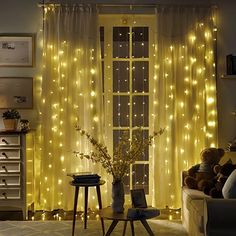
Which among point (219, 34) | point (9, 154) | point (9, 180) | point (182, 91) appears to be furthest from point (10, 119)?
point (219, 34)

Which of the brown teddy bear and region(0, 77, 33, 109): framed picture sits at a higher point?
region(0, 77, 33, 109): framed picture

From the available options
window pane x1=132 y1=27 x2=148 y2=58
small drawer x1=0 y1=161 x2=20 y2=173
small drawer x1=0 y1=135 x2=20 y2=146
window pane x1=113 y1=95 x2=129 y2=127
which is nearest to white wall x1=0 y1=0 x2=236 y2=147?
window pane x1=132 y1=27 x2=148 y2=58

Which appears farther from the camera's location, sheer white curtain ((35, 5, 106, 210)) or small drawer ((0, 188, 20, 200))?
sheer white curtain ((35, 5, 106, 210))

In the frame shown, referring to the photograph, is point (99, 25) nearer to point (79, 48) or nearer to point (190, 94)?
point (79, 48)

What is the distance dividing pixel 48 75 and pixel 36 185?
1.36 metres

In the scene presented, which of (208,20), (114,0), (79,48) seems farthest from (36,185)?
(208,20)

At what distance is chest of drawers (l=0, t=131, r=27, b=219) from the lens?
4.95 m

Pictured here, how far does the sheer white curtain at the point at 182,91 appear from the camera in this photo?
534cm

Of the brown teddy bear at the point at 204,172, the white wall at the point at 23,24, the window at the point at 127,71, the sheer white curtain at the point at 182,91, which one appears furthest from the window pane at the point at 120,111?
the brown teddy bear at the point at 204,172

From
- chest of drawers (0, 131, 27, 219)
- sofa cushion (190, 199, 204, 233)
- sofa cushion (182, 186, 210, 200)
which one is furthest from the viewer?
chest of drawers (0, 131, 27, 219)

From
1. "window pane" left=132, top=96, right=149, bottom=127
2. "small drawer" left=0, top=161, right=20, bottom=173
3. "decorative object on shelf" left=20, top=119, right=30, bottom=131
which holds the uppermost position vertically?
"window pane" left=132, top=96, right=149, bottom=127

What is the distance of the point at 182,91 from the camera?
5363 mm

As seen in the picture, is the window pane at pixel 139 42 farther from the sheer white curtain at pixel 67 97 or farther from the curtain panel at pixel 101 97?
the sheer white curtain at pixel 67 97

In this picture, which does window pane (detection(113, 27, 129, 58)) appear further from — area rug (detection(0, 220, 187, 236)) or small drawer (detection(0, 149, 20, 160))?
area rug (detection(0, 220, 187, 236))
